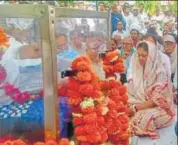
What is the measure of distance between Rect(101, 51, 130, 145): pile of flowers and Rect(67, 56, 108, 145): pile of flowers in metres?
0.06

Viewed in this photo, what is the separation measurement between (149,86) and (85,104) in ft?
2.04

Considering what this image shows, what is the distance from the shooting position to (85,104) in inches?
30.6

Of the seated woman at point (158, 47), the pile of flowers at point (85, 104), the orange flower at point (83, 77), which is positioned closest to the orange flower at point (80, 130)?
the pile of flowers at point (85, 104)

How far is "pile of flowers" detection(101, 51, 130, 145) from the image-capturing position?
86cm

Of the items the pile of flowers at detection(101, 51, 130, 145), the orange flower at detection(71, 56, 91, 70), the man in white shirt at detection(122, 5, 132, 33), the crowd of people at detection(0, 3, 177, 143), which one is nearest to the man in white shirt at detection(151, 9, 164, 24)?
the crowd of people at detection(0, 3, 177, 143)

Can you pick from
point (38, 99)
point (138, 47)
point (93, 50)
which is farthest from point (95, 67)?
point (138, 47)

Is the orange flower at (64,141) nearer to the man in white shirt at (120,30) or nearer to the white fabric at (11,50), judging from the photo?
the white fabric at (11,50)

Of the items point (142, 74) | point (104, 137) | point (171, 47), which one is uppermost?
point (171, 47)

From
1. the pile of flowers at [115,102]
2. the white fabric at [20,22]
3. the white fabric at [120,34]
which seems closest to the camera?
the white fabric at [20,22]

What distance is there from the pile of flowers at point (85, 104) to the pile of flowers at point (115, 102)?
0.06 m

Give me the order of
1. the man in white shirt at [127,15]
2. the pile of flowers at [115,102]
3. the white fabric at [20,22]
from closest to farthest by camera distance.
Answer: the white fabric at [20,22] → the pile of flowers at [115,102] → the man in white shirt at [127,15]

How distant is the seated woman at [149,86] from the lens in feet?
4.34

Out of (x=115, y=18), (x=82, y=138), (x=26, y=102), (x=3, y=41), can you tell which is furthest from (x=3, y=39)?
(x=115, y=18)

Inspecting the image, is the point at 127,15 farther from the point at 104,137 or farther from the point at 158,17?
the point at 104,137
